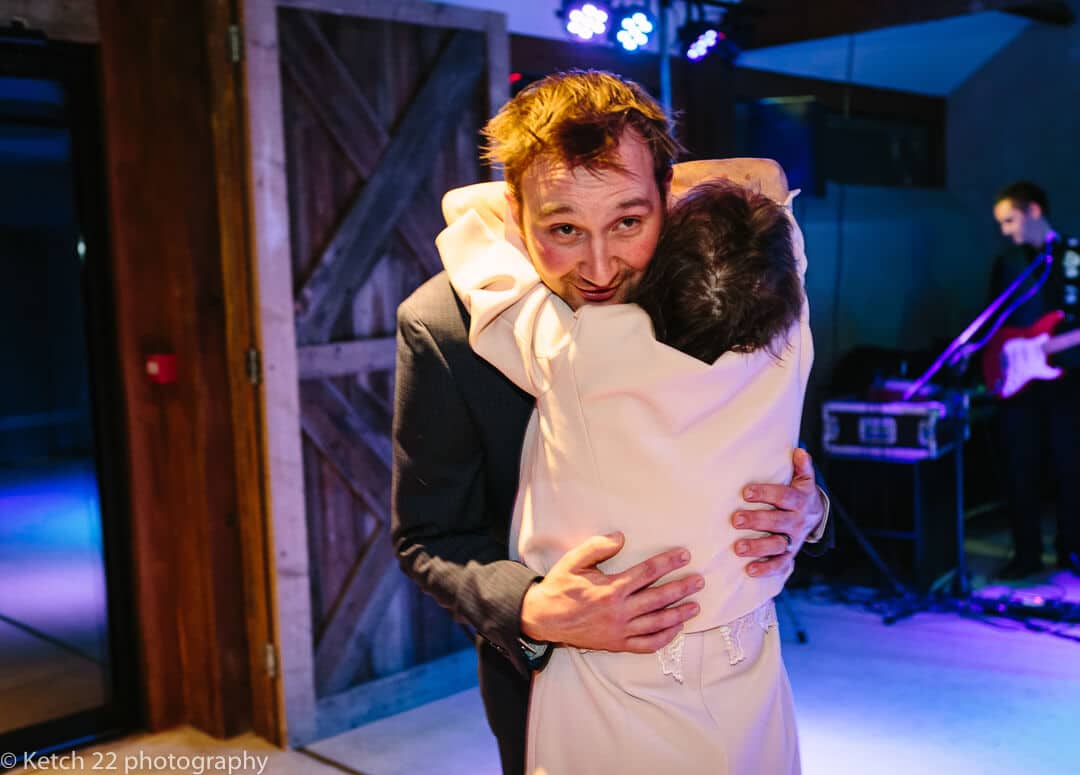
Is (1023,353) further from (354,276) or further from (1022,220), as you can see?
(354,276)

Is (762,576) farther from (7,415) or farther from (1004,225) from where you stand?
(1004,225)

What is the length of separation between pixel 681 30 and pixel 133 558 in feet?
10.7

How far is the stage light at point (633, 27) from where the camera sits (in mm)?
4516

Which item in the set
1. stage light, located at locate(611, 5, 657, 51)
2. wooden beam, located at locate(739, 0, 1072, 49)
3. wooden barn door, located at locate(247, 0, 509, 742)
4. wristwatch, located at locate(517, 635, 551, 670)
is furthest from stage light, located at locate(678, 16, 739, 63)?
wristwatch, located at locate(517, 635, 551, 670)

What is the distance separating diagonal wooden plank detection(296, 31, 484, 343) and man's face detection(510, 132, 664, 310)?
→ 2.30m

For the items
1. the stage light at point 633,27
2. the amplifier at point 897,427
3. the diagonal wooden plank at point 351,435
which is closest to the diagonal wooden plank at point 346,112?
the diagonal wooden plank at point 351,435

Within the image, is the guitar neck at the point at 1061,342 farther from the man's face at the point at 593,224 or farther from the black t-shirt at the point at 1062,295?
the man's face at the point at 593,224

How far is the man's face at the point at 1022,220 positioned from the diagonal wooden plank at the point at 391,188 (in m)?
3.12

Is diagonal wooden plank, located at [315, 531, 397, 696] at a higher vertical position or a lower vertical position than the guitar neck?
lower

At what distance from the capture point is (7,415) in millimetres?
3926

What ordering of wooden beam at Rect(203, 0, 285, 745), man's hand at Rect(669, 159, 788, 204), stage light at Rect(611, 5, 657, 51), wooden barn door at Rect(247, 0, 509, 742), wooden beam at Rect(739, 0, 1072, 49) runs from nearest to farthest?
man's hand at Rect(669, 159, 788, 204) → wooden beam at Rect(203, 0, 285, 745) → wooden barn door at Rect(247, 0, 509, 742) → stage light at Rect(611, 5, 657, 51) → wooden beam at Rect(739, 0, 1072, 49)

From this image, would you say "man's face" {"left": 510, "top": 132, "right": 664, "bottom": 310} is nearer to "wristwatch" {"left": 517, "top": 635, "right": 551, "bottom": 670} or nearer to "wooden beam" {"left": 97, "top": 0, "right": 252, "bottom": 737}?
"wristwatch" {"left": 517, "top": 635, "right": 551, "bottom": 670}

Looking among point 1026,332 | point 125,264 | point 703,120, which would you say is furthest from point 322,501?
point 1026,332

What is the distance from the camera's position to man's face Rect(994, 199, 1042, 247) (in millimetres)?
5594
